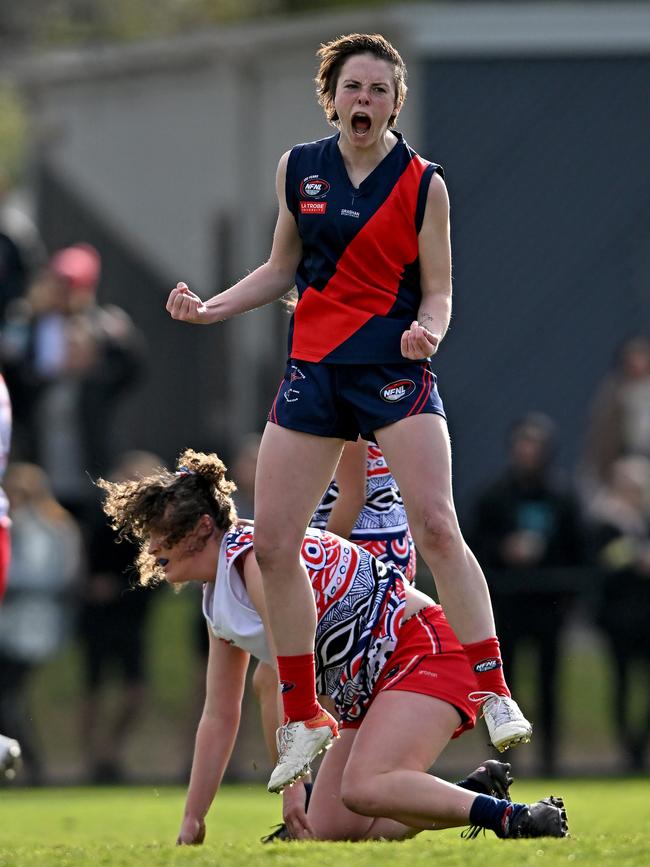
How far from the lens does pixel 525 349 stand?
15.9 m

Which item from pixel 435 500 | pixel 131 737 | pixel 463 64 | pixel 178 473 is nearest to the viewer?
pixel 435 500

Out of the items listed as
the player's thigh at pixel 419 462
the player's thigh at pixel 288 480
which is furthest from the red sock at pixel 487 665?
the player's thigh at pixel 288 480

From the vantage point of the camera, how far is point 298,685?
6.61m

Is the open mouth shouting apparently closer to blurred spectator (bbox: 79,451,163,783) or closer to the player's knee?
the player's knee

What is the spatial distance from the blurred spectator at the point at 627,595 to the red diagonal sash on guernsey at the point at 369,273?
23.8 ft

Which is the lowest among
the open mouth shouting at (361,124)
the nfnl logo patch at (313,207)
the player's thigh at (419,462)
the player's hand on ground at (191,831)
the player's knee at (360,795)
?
the player's hand on ground at (191,831)

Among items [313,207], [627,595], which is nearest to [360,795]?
[313,207]

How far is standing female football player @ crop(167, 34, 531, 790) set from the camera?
6457 millimetres

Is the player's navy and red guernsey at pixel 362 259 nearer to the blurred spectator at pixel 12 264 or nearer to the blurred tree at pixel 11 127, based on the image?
the blurred spectator at pixel 12 264

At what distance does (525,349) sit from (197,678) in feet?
14.2

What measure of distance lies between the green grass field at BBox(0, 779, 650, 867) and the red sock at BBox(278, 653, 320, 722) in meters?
0.46

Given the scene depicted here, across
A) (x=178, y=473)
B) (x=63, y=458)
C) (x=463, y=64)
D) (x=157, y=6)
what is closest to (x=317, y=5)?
(x=157, y=6)

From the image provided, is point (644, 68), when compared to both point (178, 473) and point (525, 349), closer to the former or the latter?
point (525, 349)

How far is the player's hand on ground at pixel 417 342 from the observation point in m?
6.30
